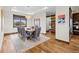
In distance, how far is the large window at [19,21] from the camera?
6.78 feet

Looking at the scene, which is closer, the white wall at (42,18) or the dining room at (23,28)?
the dining room at (23,28)

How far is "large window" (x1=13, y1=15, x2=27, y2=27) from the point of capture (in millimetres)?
2065

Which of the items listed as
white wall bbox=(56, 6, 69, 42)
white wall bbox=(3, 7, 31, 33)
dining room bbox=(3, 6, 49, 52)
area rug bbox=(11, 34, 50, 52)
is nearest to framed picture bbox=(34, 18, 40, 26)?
dining room bbox=(3, 6, 49, 52)

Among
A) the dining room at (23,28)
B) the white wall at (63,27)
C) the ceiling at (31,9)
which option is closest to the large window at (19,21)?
the dining room at (23,28)

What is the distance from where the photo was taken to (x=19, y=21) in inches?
82.7

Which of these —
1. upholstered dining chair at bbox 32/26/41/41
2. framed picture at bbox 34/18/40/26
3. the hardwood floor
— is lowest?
the hardwood floor

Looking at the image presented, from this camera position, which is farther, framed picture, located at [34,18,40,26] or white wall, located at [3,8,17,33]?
framed picture, located at [34,18,40,26]

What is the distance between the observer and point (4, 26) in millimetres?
1981

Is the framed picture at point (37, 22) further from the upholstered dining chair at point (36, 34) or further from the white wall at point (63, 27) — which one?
the white wall at point (63, 27)

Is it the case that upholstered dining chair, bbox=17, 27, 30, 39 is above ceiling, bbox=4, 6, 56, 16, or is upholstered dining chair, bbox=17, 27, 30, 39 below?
below

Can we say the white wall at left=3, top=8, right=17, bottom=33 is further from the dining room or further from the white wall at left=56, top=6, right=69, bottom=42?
the white wall at left=56, top=6, right=69, bottom=42

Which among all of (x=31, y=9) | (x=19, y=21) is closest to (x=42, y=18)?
(x=31, y=9)

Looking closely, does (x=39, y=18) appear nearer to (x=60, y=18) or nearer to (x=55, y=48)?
(x=60, y=18)
